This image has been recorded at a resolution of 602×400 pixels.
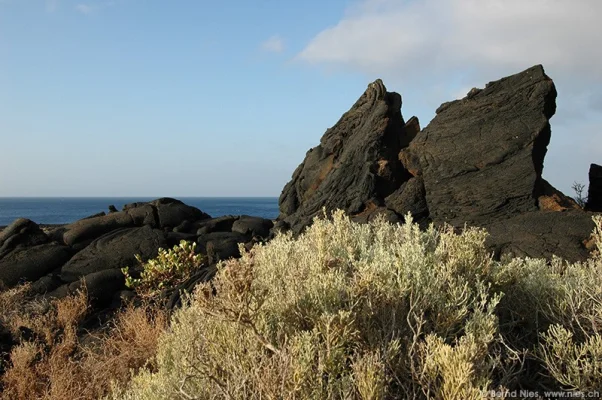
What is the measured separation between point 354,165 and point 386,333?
12.0 meters

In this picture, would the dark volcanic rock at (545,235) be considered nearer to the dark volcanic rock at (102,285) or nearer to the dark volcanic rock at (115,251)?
the dark volcanic rock at (102,285)

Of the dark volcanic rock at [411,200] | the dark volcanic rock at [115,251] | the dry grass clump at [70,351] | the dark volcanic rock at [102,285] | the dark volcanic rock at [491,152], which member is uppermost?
the dark volcanic rock at [491,152]

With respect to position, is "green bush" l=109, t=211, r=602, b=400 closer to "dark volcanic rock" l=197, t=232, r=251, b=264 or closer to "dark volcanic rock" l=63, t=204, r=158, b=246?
"dark volcanic rock" l=197, t=232, r=251, b=264

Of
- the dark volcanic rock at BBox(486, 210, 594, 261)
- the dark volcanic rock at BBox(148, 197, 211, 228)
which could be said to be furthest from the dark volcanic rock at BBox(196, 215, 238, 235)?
the dark volcanic rock at BBox(486, 210, 594, 261)

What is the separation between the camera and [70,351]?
33.4 ft

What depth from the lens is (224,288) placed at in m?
4.42

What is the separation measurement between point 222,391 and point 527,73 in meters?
13.2

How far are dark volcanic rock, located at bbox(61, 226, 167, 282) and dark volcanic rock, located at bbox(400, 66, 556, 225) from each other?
8258 millimetres

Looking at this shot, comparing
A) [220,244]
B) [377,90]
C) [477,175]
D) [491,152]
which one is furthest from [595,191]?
[220,244]

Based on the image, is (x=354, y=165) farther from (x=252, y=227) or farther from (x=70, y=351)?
(x=70, y=351)

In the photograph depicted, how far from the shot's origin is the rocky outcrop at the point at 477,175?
11594 millimetres

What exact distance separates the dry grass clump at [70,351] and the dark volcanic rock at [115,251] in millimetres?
2048

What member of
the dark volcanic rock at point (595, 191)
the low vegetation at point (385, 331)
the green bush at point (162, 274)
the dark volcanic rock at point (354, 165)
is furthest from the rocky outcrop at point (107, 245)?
the dark volcanic rock at point (595, 191)

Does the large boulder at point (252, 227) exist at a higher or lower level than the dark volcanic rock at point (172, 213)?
lower
